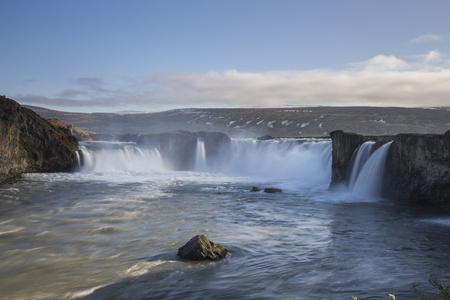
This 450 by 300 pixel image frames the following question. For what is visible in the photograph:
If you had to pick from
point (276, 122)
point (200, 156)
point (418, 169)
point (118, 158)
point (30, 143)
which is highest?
point (276, 122)

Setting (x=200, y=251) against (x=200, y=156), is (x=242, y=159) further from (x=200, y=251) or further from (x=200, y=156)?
(x=200, y=251)

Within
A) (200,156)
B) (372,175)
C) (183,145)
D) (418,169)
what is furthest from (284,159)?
(418,169)

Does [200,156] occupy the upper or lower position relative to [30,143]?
lower

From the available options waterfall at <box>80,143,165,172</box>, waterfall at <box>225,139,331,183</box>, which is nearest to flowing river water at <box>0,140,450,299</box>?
waterfall at <box>80,143,165,172</box>

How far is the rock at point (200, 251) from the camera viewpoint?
9852 mm

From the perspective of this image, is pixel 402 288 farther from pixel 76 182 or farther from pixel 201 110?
pixel 201 110

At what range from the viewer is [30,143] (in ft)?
99.6

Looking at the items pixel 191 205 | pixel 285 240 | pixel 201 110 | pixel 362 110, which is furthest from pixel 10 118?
pixel 201 110

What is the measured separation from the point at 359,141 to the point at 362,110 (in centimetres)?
13045

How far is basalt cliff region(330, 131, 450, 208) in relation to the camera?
1756 cm

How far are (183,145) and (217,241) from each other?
38006 millimetres

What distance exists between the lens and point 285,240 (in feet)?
41.1

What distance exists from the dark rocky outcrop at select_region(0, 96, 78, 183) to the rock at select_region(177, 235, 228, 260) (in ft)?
71.8

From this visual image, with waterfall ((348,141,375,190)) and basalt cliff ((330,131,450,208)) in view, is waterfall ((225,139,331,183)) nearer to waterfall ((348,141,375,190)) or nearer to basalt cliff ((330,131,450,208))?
waterfall ((348,141,375,190))
